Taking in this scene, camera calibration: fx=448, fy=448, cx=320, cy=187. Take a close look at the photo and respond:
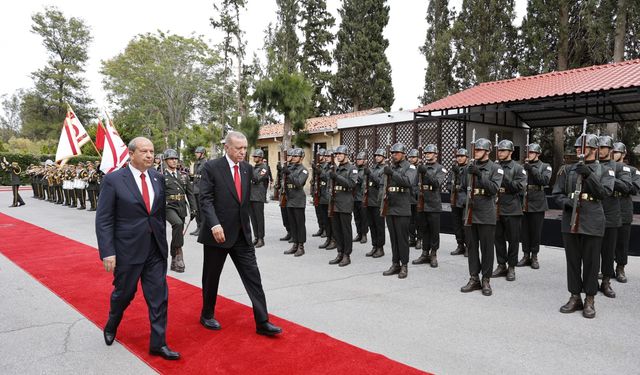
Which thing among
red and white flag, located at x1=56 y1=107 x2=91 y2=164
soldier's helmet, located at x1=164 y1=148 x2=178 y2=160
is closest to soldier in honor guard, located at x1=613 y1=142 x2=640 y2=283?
soldier's helmet, located at x1=164 y1=148 x2=178 y2=160

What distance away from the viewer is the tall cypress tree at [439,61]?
84.3ft

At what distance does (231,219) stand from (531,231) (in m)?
5.40

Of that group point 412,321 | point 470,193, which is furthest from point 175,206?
point 470,193

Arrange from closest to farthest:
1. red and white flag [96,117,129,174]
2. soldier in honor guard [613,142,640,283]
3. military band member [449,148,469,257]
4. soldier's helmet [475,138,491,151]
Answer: soldier's helmet [475,138,491,151], soldier in honor guard [613,142,640,283], military band member [449,148,469,257], red and white flag [96,117,129,174]

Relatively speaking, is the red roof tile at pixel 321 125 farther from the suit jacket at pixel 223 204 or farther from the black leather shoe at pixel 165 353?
the black leather shoe at pixel 165 353

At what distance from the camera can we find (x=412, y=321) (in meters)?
4.41

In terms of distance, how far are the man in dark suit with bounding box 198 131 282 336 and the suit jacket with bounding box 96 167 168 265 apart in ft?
1.61

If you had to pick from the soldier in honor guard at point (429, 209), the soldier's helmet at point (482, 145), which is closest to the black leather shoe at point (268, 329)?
the soldier's helmet at point (482, 145)

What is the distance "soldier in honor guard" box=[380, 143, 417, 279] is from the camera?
6246 mm

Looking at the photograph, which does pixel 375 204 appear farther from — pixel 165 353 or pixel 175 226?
pixel 165 353

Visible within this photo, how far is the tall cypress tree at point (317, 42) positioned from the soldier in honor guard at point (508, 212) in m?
27.4

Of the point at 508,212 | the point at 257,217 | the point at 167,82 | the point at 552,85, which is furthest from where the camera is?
the point at 167,82

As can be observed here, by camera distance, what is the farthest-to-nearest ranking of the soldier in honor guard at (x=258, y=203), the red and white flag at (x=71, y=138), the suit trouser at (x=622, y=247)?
the red and white flag at (x=71, y=138) → the soldier in honor guard at (x=258, y=203) → the suit trouser at (x=622, y=247)

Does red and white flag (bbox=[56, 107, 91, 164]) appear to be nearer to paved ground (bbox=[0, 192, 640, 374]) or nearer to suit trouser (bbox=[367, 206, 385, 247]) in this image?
paved ground (bbox=[0, 192, 640, 374])
